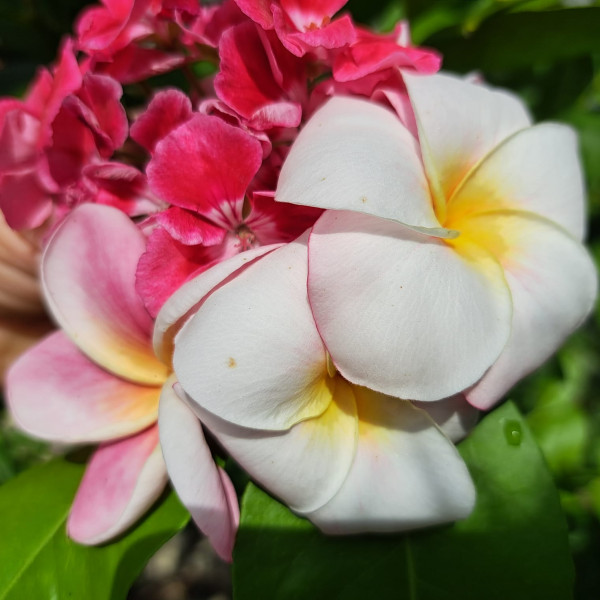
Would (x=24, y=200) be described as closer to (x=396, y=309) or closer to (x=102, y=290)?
(x=102, y=290)

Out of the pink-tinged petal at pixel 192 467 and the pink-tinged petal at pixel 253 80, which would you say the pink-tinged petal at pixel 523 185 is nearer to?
the pink-tinged petal at pixel 253 80

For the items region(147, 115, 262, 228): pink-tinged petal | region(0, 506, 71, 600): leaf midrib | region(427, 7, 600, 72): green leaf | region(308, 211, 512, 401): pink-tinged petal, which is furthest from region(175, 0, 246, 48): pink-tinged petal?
region(0, 506, 71, 600): leaf midrib

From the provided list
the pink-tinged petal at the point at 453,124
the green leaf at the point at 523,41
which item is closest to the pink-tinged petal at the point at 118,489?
the pink-tinged petal at the point at 453,124

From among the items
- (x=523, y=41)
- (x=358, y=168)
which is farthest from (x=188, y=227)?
(x=523, y=41)

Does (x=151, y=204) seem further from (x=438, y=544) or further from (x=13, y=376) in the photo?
(x=438, y=544)

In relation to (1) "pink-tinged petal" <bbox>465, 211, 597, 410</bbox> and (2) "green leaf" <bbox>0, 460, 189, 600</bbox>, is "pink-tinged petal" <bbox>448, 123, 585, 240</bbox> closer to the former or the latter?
(1) "pink-tinged petal" <bbox>465, 211, 597, 410</bbox>

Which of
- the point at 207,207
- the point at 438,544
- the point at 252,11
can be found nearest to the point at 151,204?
the point at 207,207
